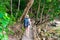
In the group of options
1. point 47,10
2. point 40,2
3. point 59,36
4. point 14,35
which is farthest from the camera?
point 59,36

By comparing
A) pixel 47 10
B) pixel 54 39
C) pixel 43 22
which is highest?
pixel 47 10

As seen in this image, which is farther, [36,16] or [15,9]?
[36,16]

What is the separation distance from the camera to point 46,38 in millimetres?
11836

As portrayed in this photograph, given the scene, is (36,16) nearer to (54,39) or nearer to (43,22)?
(43,22)

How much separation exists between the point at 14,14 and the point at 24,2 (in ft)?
3.97

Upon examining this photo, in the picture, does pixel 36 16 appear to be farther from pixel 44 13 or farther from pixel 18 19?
pixel 18 19

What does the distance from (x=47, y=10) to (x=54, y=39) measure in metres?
2.42

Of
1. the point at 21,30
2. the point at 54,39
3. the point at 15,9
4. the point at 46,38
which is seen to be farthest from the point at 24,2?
the point at 54,39

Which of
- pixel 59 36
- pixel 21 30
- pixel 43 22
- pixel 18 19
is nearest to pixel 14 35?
pixel 21 30

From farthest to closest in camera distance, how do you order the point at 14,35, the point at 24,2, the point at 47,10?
the point at 47,10 < the point at 24,2 < the point at 14,35

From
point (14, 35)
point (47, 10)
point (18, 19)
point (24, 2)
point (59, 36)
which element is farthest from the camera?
point (59, 36)

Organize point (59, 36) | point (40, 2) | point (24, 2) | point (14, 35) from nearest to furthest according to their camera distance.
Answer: point (14, 35) < point (24, 2) < point (40, 2) < point (59, 36)

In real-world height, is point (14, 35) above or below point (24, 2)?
below

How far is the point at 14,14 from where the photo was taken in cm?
1033
